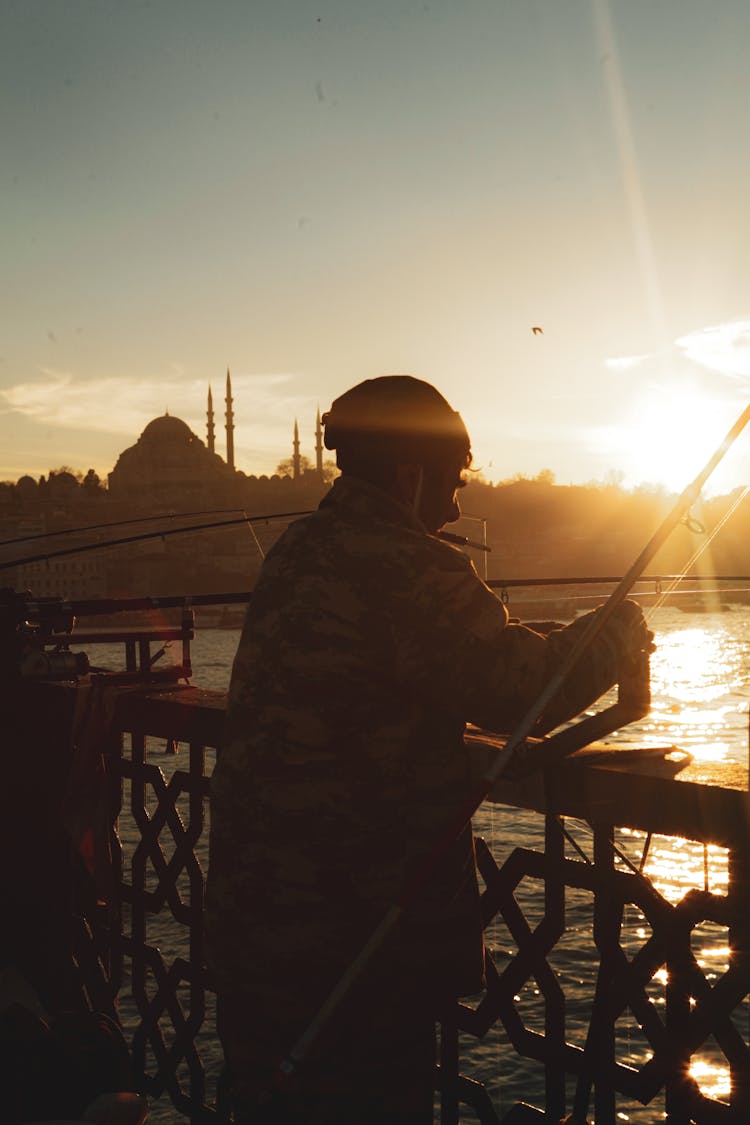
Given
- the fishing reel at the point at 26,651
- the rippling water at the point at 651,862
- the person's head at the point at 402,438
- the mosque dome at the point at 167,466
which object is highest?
the mosque dome at the point at 167,466

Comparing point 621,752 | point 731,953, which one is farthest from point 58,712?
point 731,953

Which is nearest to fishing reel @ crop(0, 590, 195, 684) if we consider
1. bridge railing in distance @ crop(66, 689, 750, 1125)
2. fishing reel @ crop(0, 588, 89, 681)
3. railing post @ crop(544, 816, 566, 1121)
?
fishing reel @ crop(0, 588, 89, 681)

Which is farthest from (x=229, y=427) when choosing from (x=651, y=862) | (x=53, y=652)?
(x=53, y=652)

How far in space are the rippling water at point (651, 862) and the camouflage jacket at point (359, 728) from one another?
36cm

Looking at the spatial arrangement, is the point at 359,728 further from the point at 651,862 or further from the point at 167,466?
the point at 167,466

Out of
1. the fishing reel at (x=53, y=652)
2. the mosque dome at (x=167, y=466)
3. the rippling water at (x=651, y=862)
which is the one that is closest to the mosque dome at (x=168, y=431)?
the mosque dome at (x=167, y=466)

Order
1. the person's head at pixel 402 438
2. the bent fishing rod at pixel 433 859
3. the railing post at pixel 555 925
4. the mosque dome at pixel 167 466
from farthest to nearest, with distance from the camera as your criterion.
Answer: the mosque dome at pixel 167 466 < the railing post at pixel 555 925 < the person's head at pixel 402 438 < the bent fishing rod at pixel 433 859

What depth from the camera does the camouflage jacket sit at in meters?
1.71

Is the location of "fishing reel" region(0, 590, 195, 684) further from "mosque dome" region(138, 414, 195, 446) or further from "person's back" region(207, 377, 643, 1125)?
"mosque dome" region(138, 414, 195, 446)

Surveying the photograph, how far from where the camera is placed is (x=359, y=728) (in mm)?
1730

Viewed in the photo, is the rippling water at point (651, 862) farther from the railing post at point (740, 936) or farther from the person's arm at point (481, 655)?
the person's arm at point (481, 655)

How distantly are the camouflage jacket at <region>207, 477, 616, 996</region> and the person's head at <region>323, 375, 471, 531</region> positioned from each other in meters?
0.08

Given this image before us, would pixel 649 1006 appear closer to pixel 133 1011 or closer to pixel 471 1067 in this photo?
pixel 471 1067

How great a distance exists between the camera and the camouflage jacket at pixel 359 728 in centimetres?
171
